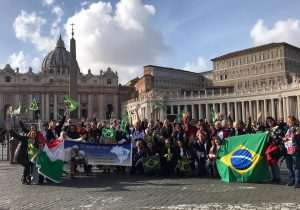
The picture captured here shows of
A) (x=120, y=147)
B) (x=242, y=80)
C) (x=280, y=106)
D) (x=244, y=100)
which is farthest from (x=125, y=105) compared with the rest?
(x=120, y=147)

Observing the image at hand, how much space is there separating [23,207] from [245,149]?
22.2 ft

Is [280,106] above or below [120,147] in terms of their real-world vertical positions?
above

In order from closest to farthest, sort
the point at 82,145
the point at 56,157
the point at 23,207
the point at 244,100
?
the point at 23,207 → the point at 56,157 → the point at 82,145 → the point at 244,100

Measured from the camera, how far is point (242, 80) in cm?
9294

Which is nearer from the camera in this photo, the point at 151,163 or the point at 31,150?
the point at 31,150

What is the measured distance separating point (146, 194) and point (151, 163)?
3598 mm

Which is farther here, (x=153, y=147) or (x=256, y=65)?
(x=256, y=65)

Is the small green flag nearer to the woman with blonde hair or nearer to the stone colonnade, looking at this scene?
the woman with blonde hair

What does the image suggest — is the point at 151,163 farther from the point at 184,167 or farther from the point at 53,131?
the point at 53,131

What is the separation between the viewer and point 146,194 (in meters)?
9.84

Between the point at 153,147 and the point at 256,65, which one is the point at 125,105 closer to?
the point at 256,65

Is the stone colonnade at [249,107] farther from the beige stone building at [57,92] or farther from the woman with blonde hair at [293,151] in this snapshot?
the woman with blonde hair at [293,151]

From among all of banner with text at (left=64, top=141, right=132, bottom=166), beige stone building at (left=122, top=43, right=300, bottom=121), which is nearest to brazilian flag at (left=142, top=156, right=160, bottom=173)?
banner with text at (left=64, top=141, right=132, bottom=166)

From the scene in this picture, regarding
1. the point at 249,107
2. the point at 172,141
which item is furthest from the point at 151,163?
the point at 249,107
